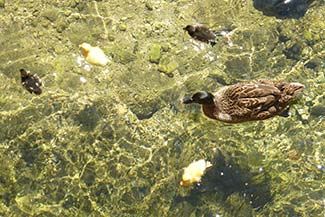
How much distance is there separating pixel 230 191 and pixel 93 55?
2345 millimetres

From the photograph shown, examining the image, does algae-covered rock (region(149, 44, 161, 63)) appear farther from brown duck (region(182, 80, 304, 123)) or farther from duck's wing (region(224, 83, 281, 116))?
duck's wing (region(224, 83, 281, 116))

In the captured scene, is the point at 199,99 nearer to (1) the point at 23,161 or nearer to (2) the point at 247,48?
(2) the point at 247,48

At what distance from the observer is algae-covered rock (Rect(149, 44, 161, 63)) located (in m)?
6.41

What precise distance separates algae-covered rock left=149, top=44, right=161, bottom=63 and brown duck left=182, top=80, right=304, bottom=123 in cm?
84

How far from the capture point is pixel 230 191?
5902 mm

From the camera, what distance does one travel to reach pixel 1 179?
5.77 metres

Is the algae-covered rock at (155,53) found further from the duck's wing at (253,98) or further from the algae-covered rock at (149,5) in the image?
the duck's wing at (253,98)

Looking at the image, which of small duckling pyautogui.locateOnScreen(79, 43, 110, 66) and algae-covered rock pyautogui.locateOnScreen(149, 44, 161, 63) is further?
algae-covered rock pyautogui.locateOnScreen(149, 44, 161, 63)

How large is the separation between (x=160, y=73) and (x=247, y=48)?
1.18m

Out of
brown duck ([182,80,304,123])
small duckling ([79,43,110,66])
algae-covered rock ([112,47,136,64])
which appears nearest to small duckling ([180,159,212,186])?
brown duck ([182,80,304,123])

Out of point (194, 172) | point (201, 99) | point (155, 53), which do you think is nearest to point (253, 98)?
point (201, 99)

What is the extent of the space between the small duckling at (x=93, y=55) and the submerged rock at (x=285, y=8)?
7.21 feet

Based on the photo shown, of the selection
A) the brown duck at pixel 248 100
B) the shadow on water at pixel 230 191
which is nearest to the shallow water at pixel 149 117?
the shadow on water at pixel 230 191

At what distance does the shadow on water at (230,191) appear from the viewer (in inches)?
231
